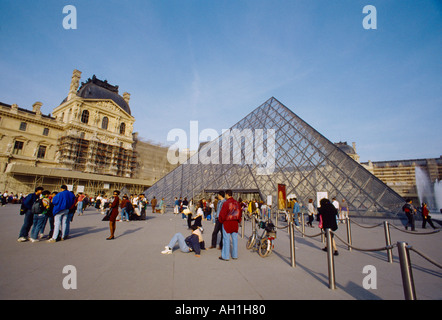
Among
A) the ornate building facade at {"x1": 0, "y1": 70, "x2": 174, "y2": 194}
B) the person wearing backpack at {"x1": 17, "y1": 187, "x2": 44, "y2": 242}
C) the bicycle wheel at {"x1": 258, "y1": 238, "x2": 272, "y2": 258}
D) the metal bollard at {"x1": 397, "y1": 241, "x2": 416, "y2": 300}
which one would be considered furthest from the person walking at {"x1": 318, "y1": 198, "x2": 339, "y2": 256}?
the ornate building facade at {"x1": 0, "y1": 70, "x2": 174, "y2": 194}

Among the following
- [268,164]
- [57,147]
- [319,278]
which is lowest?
[319,278]

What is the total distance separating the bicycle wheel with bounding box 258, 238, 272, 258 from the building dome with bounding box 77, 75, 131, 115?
47.0 m

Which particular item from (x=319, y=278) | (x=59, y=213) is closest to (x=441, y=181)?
(x=319, y=278)

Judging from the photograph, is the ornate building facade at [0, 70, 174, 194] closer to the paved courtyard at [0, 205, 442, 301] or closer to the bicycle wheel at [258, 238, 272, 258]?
the paved courtyard at [0, 205, 442, 301]

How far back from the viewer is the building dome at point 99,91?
40.8 meters

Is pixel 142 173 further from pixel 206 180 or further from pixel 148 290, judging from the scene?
pixel 148 290

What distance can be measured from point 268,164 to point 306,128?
4316mm

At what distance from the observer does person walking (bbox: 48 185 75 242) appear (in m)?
5.19

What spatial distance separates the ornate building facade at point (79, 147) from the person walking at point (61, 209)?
29.2 m

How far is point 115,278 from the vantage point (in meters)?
2.85

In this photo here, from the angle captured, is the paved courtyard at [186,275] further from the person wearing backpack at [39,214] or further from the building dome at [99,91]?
the building dome at [99,91]

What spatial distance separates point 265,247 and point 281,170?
11755mm

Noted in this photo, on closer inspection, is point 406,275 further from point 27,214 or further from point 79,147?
point 79,147

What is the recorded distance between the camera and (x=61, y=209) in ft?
17.1
